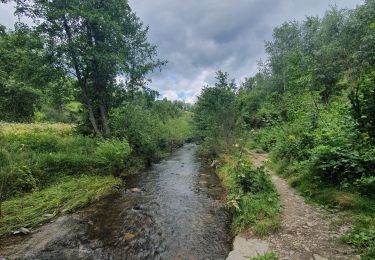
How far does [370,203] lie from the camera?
16.9 ft

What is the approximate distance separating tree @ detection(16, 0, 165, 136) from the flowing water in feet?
23.4

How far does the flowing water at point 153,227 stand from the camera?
5.32m

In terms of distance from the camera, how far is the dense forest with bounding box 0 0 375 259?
584cm

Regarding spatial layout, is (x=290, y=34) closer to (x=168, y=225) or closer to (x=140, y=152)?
(x=140, y=152)

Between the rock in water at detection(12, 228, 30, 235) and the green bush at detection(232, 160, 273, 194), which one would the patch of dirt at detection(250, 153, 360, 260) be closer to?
the green bush at detection(232, 160, 273, 194)

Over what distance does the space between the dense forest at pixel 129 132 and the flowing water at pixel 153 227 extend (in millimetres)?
741

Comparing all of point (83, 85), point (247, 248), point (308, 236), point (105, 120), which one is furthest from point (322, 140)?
point (83, 85)

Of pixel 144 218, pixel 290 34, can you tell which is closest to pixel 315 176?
pixel 144 218

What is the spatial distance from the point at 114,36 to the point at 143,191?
32.0 feet

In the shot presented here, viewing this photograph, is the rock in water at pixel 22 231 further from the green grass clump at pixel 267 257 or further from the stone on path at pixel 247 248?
the green grass clump at pixel 267 257

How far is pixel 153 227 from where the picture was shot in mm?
6574

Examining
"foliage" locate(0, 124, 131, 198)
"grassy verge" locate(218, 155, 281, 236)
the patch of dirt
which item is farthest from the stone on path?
"foliage" locate(0, 124, 131, 198)

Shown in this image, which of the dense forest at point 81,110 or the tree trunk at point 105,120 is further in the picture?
the tree trunk at point 105,120

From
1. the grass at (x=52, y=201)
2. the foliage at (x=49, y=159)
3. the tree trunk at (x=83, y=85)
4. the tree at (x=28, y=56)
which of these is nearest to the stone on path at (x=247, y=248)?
the grass at (x=52, y=201)
